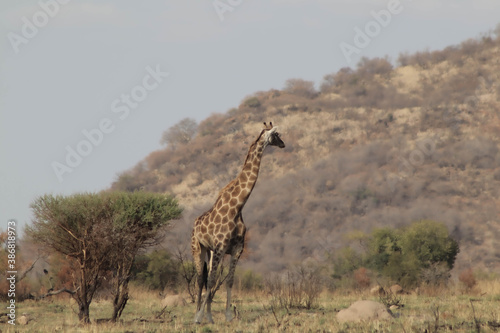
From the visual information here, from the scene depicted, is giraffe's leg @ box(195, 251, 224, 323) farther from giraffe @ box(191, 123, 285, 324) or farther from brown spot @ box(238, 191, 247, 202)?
brown spot @ box(238, 191, 247, 202)

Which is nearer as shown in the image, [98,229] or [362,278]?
[98,229]

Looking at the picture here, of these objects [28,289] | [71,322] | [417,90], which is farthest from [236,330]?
[417,90]

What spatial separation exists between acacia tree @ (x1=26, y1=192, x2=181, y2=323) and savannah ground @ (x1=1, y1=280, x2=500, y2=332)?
103 cm

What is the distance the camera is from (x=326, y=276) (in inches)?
1307

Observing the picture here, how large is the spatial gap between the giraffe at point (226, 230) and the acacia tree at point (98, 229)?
1767 millimetres

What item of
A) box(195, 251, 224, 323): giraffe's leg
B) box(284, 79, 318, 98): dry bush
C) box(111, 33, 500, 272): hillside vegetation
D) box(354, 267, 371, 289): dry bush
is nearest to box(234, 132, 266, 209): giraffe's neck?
box(195, 251, 224, 323): giraffe's leg

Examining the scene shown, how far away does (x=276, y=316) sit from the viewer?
14.6 meters

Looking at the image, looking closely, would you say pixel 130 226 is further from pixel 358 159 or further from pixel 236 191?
pixel 358 159

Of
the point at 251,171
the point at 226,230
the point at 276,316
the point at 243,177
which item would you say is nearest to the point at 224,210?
the point at 226,230

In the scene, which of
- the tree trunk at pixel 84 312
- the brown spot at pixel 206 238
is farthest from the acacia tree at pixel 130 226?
the brown spot at pixel 206 238

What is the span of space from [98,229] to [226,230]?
311 centimetres

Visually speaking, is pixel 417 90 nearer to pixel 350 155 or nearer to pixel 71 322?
pixel 350 155

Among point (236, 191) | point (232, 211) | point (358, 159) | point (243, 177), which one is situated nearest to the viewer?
point (232, 211)

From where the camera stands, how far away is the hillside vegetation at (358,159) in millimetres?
57688
